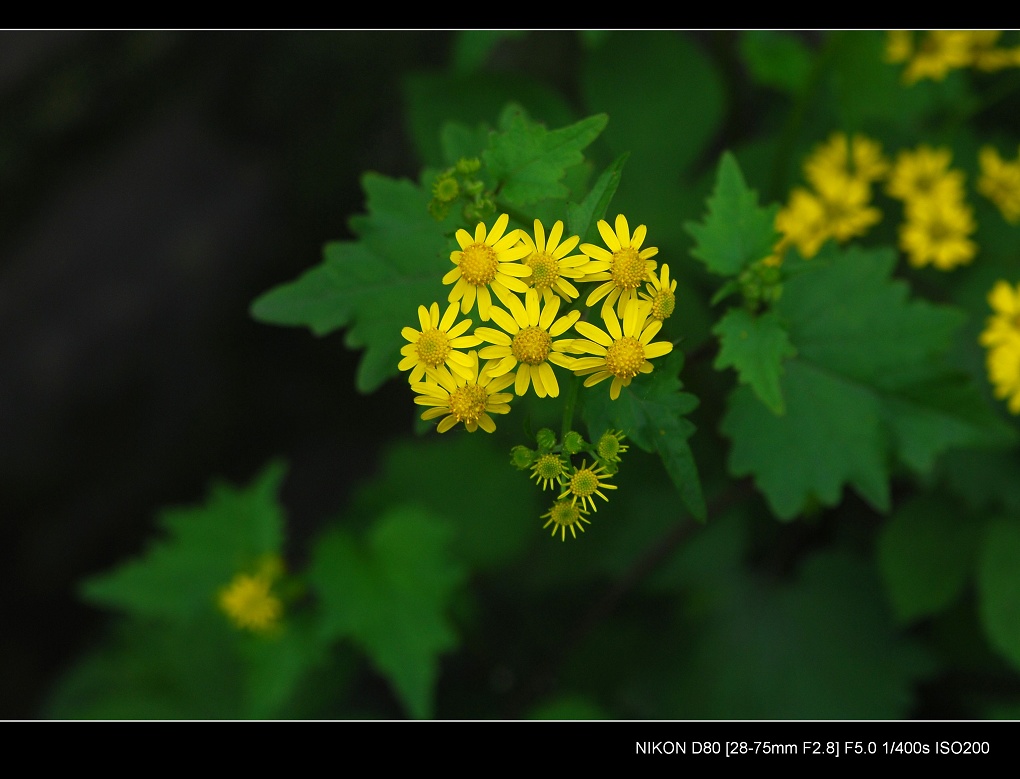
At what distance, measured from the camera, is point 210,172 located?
3.93 metres

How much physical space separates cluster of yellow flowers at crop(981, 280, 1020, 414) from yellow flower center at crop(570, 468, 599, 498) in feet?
5.27

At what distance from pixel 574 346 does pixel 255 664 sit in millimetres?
2153

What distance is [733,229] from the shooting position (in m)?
1.88

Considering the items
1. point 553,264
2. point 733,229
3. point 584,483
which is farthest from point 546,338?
point 733,229

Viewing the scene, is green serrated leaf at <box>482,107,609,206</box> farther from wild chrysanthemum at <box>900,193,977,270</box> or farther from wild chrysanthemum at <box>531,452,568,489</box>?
wild chrysanthemum at <box>900,193,977,270</box>

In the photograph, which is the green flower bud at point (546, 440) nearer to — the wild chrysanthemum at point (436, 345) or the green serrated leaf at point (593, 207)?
the wild chrysanthemum at point (436, 345)

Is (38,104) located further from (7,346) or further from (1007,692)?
(1007,692)

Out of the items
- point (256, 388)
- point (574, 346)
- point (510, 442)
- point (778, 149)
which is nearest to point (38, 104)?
point (256, 388)

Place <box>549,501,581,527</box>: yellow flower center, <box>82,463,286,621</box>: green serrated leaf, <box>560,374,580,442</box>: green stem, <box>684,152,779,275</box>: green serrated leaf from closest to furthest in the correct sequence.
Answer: <box>549,501,581,527</box>: yellow flower center, <box>560,374,580,442</box>: green stem, <box>684,152,779,275</box>: green serrated leaf, <box>82,463,286,621</box>: green serrated leaf

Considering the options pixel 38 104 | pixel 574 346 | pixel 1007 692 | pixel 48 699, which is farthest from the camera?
pixel 48 699

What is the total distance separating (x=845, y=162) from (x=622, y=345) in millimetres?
1985

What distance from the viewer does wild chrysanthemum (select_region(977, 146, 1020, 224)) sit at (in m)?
2.83

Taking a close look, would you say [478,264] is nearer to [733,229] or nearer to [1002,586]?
[733,229]

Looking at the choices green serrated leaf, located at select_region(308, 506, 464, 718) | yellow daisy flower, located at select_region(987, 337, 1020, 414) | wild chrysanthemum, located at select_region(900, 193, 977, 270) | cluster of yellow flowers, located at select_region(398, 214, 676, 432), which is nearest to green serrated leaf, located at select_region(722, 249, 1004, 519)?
yellow daisy flower, located at select_region(987, 337, 1020, 414)
